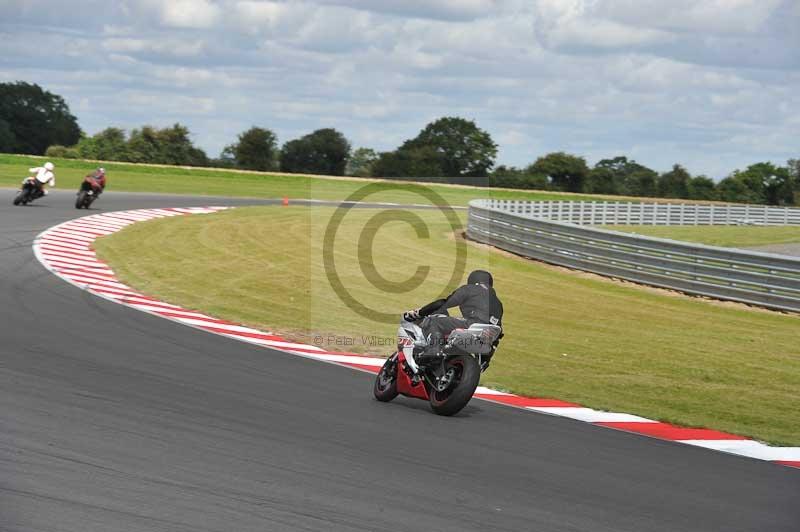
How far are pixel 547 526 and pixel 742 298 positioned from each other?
50.4ft

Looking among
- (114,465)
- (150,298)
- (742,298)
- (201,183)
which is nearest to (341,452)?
(114,465)

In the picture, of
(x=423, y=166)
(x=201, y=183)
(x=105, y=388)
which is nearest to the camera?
(x=105, y=388)

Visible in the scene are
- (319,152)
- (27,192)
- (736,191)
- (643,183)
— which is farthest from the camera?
(319,152)

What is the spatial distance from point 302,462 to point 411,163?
80918 millimetres

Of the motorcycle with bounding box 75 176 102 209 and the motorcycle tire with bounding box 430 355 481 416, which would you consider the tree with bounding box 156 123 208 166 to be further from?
the motorcycle tire with bounding box 430 355 481 416

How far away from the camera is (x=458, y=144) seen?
342ft

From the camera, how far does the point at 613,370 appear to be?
13.9m

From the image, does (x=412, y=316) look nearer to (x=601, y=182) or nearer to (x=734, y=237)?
(x=734, y=237)

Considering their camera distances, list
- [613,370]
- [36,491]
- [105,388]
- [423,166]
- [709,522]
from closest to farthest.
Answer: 1. [36,491]
2. [709,522]
3. [105,388]
4. [613,370]
5. [423,166]

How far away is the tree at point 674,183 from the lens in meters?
98.1

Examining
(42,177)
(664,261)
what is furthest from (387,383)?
(42,177)

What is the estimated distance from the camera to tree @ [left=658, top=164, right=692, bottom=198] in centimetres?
9813

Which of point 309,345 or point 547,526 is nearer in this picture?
point 547,526

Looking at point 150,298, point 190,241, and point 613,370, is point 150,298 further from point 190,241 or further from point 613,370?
point 190,241
